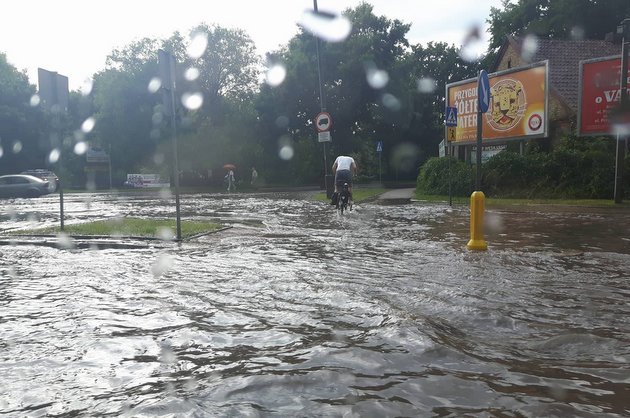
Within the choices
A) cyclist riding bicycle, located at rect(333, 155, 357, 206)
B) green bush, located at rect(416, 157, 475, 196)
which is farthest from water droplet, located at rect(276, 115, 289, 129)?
cyclist riding bicycle, located at rect(333, 155, 357, 206)

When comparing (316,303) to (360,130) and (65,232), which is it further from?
(360,130)

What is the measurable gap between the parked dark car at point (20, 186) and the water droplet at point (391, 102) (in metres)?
25.7

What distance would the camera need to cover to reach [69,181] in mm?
60406

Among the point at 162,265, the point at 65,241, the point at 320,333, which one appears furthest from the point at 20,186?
the point at 320,333

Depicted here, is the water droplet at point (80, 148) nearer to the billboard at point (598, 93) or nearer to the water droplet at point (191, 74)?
the water droplet at point (191, 74)

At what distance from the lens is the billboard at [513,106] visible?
2414 cm

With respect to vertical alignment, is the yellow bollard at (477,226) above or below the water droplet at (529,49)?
below

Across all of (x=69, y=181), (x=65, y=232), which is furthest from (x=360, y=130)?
(x=65, y=232)

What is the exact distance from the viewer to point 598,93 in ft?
69.2

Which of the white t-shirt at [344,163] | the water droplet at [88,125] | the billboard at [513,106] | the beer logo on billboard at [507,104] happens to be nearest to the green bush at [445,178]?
the billboard at [513,106]

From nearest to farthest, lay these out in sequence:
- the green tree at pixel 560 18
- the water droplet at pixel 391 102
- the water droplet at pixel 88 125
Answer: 1. the green tree at pixel 560 18
2. the water droplet at pixel 391 102
3. the water droplet at pixel 88 125

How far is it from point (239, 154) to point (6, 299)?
154ft

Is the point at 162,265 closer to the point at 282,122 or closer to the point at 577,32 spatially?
the point at 282,122

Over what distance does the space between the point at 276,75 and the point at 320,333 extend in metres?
42.2
